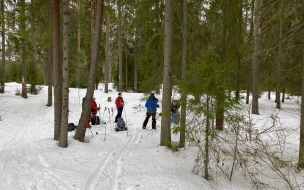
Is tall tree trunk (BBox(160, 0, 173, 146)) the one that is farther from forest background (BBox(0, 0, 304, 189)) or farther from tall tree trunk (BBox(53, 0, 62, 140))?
tall tree trunk (BBox(53, 0, 62, 140))

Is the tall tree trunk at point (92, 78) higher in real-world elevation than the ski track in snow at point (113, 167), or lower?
higher

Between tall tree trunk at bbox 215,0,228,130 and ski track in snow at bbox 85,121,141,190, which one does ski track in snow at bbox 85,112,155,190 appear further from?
tall tree trunk at bbox 215,0,228,130

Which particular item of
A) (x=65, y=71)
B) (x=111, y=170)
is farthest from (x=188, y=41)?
(x=111, y=170)

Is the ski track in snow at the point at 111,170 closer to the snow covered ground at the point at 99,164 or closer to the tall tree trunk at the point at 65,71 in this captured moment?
the snow covered ground at the point at 99,164

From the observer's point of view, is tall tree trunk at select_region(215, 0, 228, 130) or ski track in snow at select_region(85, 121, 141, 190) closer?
ski track in snow at select_region(85, 121, 141, 190)

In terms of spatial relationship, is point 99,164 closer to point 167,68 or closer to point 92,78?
point 92,78

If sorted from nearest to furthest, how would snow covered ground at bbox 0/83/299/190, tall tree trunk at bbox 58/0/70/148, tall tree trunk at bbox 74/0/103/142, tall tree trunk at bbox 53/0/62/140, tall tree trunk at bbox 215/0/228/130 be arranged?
snow covered ground at bbox 0/83/299/190 → tall tree trunk at bbox 215/0/228/130 → tall tree trunk at bbox 58/0/70/148 → tall tree trunk at bbox 53/0/62/140 → tall tree trunk at bbox 74/0/103/142

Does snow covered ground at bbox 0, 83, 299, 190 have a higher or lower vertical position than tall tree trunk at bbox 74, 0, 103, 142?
lower

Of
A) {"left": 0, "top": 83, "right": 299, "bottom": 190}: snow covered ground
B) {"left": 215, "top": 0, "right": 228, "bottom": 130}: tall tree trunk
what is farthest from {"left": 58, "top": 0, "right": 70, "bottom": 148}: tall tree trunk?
{"left": 215, "top": 0, "right": 228, "bottom": 130}: tall tree trunk

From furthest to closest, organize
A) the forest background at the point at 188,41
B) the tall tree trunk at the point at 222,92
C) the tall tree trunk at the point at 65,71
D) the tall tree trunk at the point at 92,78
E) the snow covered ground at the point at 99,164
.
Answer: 1. the tall tree trunk at the point at 92,78
2. the tall tree trunk at the point at 65,71
3. the forest background at the point at 188,41
4. the tall tree trunk at the point at 222,92
5. the snow covered ground at the point at 99,164

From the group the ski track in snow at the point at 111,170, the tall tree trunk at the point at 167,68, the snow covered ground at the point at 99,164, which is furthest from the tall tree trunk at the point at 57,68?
the tall tree trunk at the point at 167,68

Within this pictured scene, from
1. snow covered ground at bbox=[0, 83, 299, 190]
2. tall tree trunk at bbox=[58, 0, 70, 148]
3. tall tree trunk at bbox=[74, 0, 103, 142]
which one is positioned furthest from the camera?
tall tree trunk at bbox=[74, 0, 103, 142]

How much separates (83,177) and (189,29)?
5.98 m

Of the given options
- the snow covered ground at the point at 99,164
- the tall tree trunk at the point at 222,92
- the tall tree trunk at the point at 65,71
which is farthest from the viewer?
the tall tree trunk at the point at 65,71
